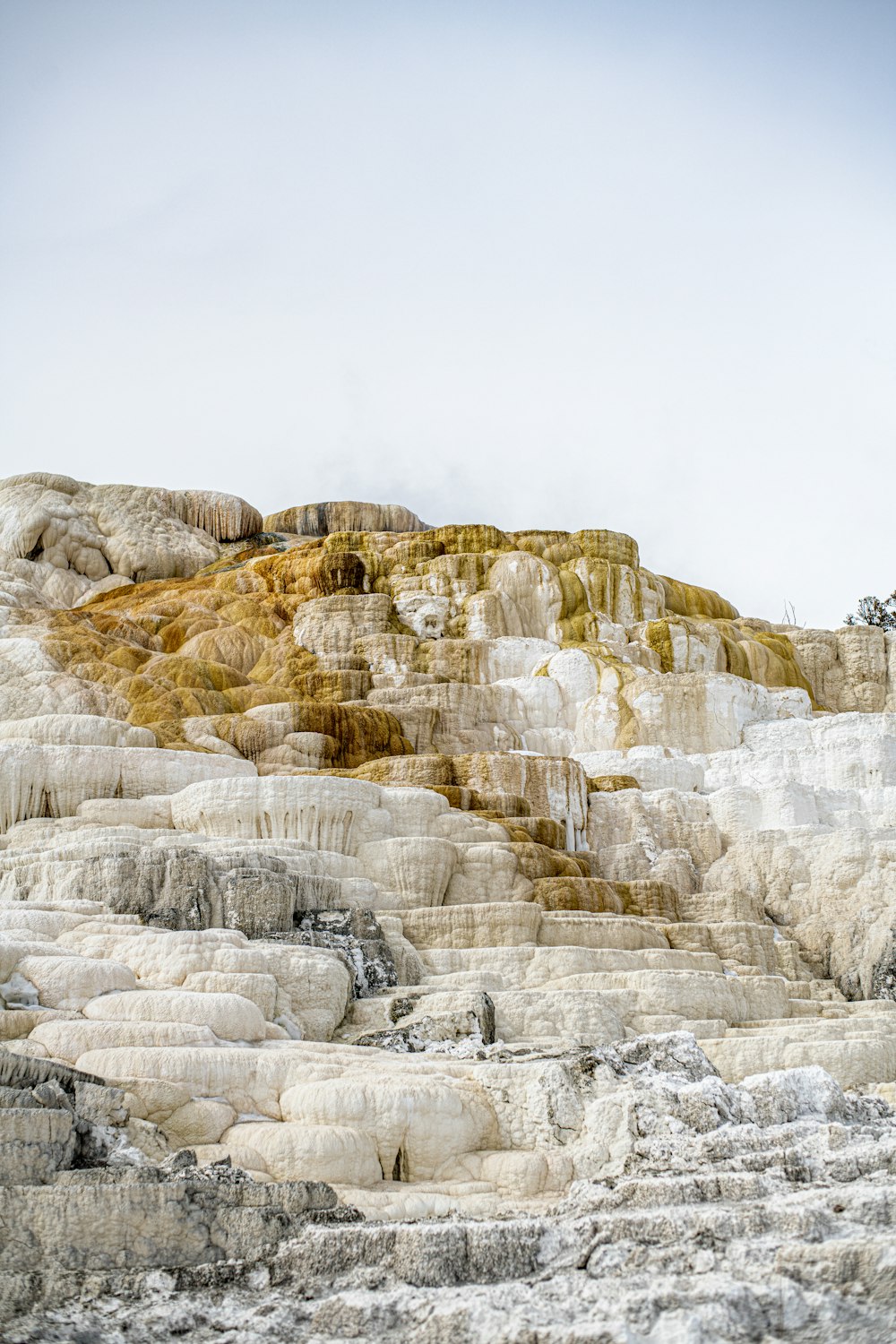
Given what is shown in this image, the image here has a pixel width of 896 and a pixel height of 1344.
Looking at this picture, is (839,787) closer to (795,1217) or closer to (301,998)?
(301,998)

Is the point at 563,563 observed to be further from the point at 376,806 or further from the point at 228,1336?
the point at 228,1336

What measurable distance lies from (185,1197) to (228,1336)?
1.09 meters

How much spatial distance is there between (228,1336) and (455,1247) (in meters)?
1.06

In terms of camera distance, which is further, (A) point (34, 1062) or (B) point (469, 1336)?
(A) point (34, 1062)

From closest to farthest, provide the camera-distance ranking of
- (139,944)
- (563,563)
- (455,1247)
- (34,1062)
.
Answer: (455,1247) < (34,1062) < (139,944) < (563,563)

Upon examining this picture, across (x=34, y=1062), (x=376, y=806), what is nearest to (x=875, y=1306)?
(x=34, y=1062)

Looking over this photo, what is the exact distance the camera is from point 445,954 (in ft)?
49.6

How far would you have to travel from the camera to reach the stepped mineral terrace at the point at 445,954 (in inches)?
244

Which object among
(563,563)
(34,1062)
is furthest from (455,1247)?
(563,563)

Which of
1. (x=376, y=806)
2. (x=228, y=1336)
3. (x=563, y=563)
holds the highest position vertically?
(x=563, y=563)

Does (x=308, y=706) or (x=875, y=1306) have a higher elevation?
(x=308, y=706)

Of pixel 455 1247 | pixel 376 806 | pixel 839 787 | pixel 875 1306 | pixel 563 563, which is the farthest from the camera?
pixel 563 563

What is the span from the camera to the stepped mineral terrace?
6.19 meters

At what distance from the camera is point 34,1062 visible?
27.2 feet
